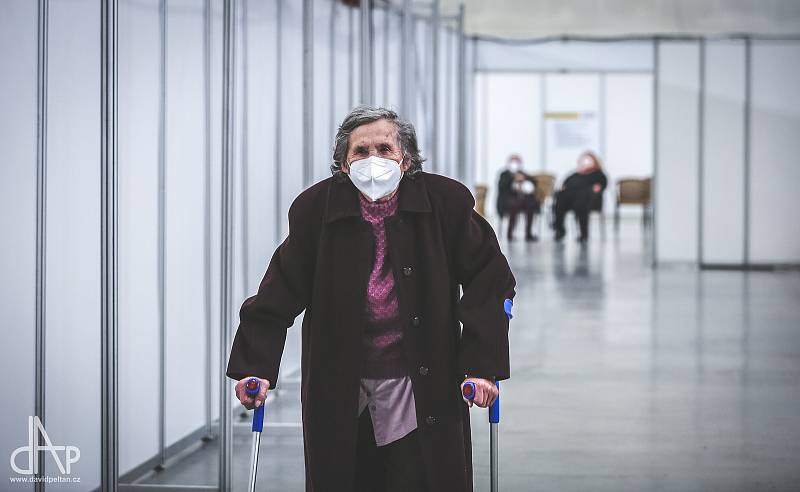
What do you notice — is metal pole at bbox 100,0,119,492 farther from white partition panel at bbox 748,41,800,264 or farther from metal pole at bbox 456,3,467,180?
white partition panel at bbox 748,41,800,264

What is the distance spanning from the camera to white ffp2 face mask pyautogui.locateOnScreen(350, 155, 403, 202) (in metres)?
3.25

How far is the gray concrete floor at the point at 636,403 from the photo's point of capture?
5.38 m

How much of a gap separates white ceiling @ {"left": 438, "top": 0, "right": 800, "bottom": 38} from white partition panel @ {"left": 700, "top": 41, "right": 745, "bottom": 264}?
1.69 ft

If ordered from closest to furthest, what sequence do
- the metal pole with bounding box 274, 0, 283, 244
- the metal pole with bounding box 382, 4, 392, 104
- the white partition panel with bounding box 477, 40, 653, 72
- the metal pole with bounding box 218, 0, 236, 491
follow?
the metal pole with bounding box 218, 0, 236, 491
the metal pole with bounding box 274, 0, 283, 244
the metal pole with bounding box 382, 4, 392, 104
the white partition panel with bounding box 477, 40, 653, 72

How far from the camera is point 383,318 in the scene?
327 centimetres

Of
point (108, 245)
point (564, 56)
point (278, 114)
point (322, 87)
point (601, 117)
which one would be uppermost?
point (564, 56)

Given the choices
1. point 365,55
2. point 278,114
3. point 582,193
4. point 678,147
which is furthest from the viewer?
point 582,193

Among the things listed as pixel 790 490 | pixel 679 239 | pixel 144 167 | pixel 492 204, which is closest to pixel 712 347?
pixel 790 490

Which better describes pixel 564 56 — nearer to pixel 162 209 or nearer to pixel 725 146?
pixel 725 146

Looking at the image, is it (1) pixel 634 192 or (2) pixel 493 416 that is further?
(1) pixel 634 192

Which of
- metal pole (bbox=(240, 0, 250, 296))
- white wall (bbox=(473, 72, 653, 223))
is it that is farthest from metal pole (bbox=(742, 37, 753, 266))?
white wall (bbox=(473, 72, 653, 223))

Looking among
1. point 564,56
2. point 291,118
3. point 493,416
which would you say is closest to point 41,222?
point 493,416

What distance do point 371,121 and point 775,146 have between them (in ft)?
49.3

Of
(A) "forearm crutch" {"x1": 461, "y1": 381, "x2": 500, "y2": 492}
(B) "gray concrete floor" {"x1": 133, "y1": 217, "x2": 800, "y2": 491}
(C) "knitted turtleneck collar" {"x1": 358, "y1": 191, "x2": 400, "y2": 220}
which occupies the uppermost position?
(C) "knitted turtleneck collar" {"x1": 358, "y1": 191, "x2": 400, "y2": 220}
